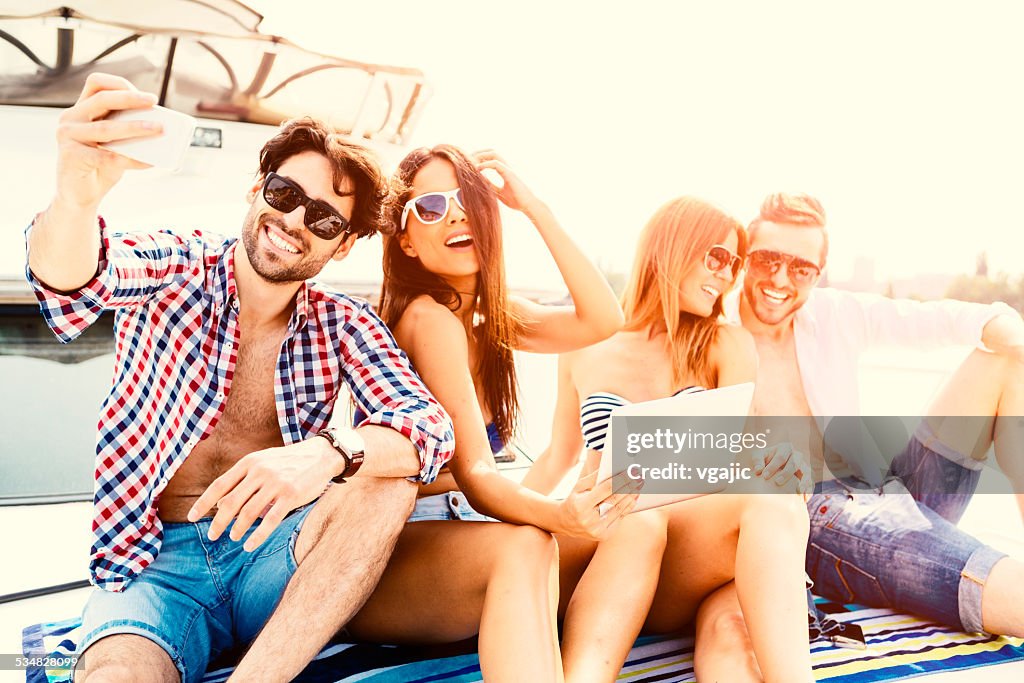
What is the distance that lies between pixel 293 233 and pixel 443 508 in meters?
0.74

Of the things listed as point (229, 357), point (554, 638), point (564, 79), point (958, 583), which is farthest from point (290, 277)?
point (564, 79)

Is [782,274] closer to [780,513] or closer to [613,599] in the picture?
[780,513]

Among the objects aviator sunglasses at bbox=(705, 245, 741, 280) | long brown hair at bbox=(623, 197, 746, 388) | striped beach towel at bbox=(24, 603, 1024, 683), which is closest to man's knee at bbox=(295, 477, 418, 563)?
striped beach towel at bbox=(24, 603, 1024, 683)

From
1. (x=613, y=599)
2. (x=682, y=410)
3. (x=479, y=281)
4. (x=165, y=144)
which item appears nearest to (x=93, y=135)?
(x=165, y=144)

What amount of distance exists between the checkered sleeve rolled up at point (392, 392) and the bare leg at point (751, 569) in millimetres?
627

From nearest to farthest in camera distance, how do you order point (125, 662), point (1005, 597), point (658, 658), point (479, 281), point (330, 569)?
point (125, 662)
point (330, 569)
point (658, 658)
point (1005, 597)
point (479, 281)

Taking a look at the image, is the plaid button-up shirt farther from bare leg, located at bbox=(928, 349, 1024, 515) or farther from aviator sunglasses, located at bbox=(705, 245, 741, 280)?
bare leg, located at bbox=(928, 349, 1024, 515)

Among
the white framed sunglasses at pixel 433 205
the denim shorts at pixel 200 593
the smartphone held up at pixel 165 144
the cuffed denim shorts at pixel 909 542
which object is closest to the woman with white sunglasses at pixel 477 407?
the white framed sunglasses at pixel 433 205

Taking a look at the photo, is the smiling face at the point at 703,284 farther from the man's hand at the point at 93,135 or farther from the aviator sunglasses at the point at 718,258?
the man's hand at the point at 93,135

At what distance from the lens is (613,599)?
1650mm

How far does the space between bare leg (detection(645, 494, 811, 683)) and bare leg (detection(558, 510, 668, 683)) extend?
96 mm

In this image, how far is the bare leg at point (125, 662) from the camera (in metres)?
1.30

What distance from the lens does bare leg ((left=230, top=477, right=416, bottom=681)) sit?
1360 millimetres

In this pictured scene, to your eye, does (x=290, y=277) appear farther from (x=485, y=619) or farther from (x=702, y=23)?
(x=702, y=23)
